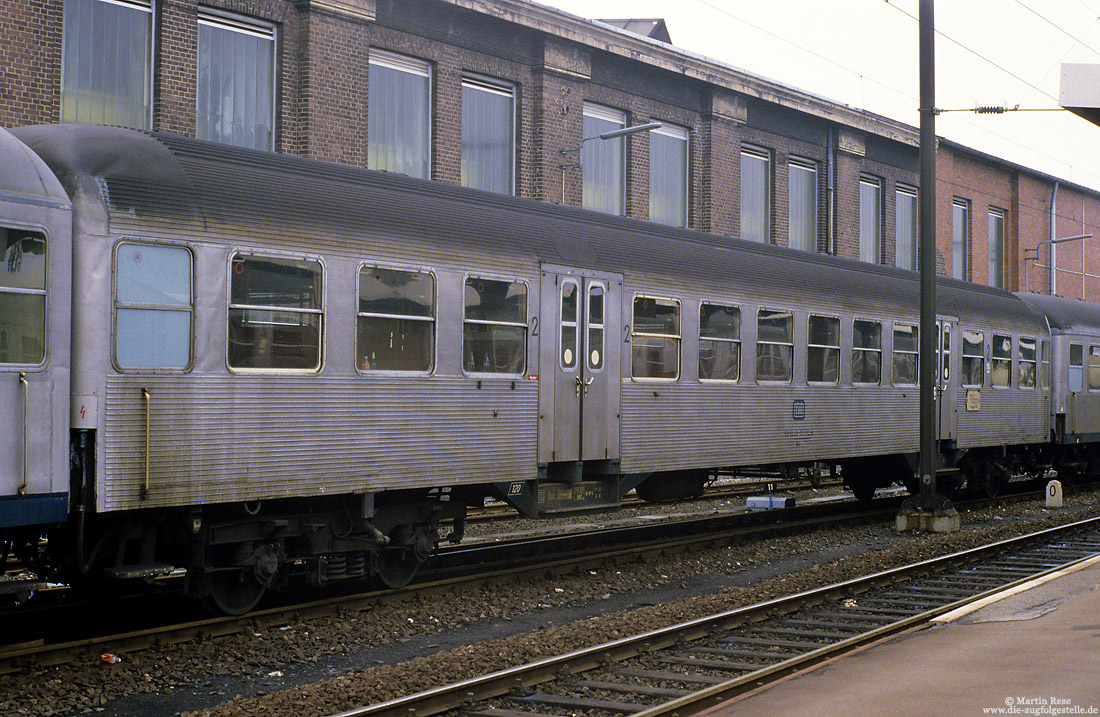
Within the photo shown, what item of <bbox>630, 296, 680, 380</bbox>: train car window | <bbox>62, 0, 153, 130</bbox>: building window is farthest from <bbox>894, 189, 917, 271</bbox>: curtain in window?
<bbox>62, 0, 153, 130</bbox>: building window

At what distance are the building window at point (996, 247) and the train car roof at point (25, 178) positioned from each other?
33.8 meters

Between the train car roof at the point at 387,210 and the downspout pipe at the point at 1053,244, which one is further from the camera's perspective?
the downspout pipe at the point at 1053,244

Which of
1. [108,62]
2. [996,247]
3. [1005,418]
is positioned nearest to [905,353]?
[1005,418]

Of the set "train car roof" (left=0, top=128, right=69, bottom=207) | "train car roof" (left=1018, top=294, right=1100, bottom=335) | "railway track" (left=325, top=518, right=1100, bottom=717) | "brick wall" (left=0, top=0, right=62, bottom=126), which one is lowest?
"railway track" (left=325, top=518, right=1100, bottom=717)

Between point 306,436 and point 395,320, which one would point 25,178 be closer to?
point 306,436

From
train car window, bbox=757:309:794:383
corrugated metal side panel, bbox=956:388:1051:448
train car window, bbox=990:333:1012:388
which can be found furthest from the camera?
train car window, bbox=990:333:1012:388

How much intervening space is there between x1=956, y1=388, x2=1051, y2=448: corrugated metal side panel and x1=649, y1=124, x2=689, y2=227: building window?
800 cm

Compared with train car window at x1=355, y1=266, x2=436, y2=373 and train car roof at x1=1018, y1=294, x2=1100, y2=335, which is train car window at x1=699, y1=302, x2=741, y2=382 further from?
train car roof at x1=1018, y1=294, x2=1100, y2=335

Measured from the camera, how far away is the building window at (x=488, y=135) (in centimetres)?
2122

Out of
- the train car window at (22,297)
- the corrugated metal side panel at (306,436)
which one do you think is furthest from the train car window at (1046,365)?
the train car window at (22,297)

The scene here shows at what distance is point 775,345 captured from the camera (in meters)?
14.8

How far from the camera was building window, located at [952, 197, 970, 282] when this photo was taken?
115 ft

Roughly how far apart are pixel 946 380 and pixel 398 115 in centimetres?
1003

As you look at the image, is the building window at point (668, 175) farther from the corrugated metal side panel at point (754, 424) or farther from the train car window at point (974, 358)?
the corrugated metal side panel at point (754, 424)
